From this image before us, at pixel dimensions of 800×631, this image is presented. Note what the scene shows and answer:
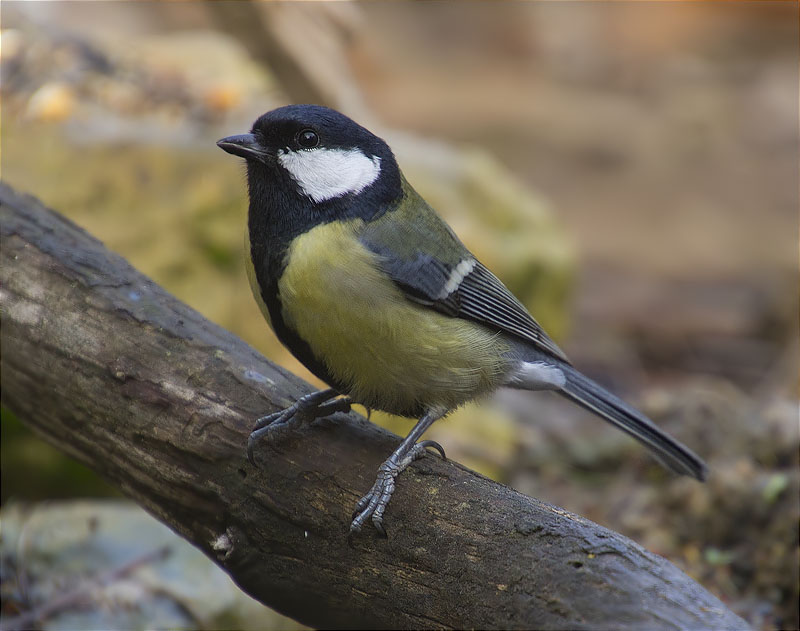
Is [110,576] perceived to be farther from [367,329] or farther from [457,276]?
[457,276]

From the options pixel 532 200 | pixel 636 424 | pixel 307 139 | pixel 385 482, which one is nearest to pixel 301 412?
pixel 385 482

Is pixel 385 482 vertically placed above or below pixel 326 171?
below

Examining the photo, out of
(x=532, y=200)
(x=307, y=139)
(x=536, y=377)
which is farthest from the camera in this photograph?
(x=532, y=200)

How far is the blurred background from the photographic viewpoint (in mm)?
3539

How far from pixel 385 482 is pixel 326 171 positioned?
1.01 meters

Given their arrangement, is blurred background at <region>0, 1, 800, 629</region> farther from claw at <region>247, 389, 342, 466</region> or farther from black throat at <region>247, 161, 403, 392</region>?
black throat at <region>247, 161, 403, 392</region>

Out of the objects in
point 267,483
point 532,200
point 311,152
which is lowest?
point 267,483

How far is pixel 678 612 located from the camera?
1890 millimetres

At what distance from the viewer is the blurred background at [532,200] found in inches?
139

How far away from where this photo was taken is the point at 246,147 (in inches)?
105

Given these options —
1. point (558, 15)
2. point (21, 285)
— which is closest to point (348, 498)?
point (21, 285)

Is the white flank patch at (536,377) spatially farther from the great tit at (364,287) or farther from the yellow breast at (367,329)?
the yellow breast at (367,329)

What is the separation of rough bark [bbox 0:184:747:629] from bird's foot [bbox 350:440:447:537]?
0.10 feet

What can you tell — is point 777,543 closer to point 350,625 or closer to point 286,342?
point 350,625
